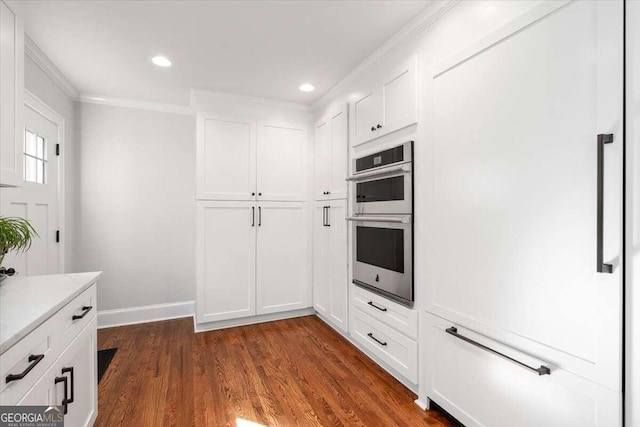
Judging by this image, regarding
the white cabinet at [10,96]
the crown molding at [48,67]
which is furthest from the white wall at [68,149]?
the white cabinet at [10,96]

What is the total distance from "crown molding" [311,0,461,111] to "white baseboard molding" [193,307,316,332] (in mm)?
2478

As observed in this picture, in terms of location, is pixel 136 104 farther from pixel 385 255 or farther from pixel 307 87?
pixel 385 255

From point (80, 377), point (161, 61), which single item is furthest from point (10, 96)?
point (80, 377)

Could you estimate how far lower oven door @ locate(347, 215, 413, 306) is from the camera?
6.81 feet

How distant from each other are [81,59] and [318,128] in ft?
7.25

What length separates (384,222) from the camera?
231 centimetres

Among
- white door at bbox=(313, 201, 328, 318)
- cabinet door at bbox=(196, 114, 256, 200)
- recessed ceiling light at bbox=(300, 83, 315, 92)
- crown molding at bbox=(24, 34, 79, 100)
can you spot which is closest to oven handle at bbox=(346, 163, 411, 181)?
white door at bbox=(313, 201, 328, 318)

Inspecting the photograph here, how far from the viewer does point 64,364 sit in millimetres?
1279

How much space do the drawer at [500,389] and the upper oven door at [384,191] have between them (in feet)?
2.52

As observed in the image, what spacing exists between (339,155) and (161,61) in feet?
5.71

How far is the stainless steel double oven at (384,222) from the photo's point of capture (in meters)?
2.07

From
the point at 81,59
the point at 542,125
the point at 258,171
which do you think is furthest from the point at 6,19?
the point at 542,125

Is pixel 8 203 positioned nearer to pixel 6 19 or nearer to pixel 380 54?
pixel 6 19

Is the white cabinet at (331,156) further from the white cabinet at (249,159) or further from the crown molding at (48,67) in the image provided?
the crown molding at (48,67)
